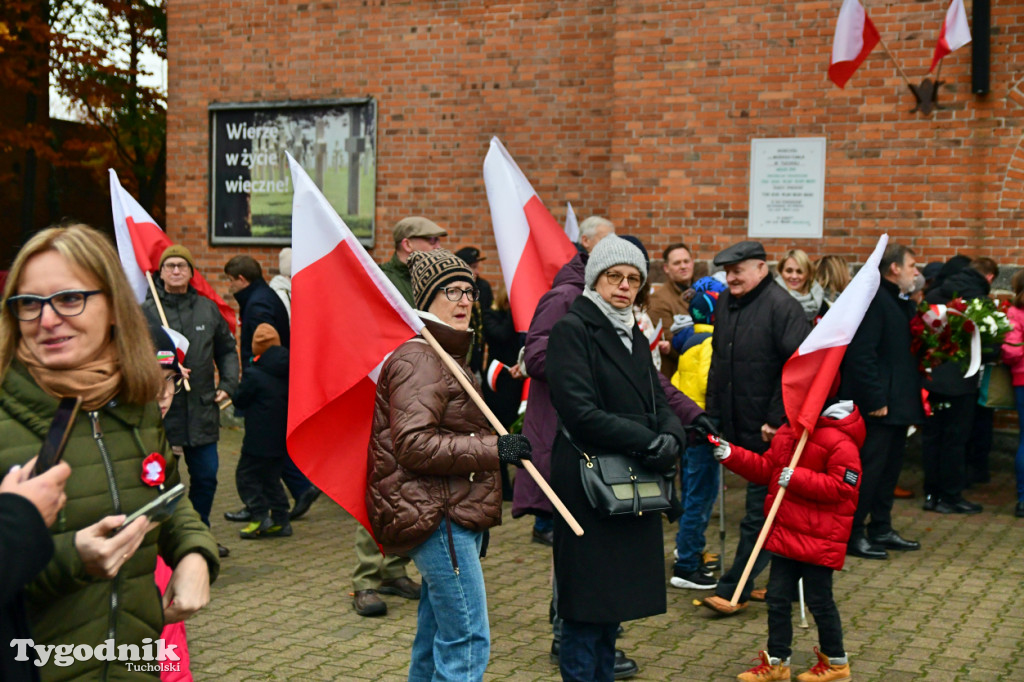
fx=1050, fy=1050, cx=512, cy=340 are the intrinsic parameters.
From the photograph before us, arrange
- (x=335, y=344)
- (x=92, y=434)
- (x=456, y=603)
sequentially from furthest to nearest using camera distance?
1. (x=335, y=344)
2. (x=456, y=603)
3. (x=92, y=434)

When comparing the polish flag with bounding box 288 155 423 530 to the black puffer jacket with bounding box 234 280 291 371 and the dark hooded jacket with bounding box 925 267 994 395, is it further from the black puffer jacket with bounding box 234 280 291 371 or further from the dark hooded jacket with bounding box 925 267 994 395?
the dark hooded jacket with bounding box 925 267 994 395

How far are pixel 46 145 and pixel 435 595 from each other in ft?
62.6

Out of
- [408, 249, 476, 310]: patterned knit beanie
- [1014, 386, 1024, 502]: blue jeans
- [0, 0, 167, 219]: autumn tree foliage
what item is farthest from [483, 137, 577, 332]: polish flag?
[0, 0, 167, 219]: autumn tree foliage

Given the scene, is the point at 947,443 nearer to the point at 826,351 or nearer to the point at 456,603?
the point at 826,351

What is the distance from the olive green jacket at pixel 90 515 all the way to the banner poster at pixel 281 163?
10.0 m

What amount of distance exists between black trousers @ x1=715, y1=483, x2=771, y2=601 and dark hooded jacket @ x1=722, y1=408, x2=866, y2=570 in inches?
36.1

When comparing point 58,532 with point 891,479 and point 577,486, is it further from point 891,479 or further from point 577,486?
point 891,479

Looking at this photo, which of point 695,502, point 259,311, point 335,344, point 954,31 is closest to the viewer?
point 335,344

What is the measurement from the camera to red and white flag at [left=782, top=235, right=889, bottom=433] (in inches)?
195

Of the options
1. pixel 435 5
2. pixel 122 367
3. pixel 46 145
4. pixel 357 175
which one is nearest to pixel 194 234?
pixel 357 175

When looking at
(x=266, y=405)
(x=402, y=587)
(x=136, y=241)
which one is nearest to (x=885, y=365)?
(x=402, y=587)

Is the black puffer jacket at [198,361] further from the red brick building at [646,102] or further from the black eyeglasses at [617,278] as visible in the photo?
the red brick building at [646,102]

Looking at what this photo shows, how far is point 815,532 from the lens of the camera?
15.8ft

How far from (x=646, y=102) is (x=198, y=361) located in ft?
18.4
